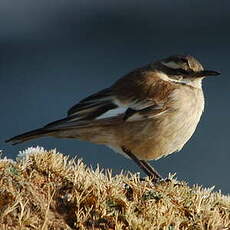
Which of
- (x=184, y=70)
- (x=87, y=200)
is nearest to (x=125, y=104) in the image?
(x=184, y=70)

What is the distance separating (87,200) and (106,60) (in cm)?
1669

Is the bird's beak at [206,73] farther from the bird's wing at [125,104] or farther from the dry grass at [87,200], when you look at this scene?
the dry grass at [87,200]

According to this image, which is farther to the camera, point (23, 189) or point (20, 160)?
point (20, 160)

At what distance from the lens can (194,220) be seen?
9.09m

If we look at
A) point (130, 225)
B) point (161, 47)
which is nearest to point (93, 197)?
point (130, 225)

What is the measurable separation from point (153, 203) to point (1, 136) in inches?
420

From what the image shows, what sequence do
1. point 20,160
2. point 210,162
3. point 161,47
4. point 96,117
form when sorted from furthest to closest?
point 161,47 < point 210,162 < point 96,117 < point 20,160

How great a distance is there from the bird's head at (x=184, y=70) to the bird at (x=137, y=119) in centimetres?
33

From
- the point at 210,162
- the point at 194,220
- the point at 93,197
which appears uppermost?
the point at 93,197

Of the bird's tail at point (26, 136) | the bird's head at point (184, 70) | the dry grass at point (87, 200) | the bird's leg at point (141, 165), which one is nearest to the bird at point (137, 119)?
the bird's leg at point (141, 165)

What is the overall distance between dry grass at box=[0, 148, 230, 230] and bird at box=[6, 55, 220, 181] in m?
1.67

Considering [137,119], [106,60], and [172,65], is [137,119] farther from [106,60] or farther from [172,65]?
[106,60]

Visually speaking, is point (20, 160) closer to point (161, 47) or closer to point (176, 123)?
point (176, 123)

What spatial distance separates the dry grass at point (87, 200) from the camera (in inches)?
330
